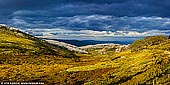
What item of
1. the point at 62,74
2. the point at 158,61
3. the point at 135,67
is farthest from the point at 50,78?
the point at 158,61

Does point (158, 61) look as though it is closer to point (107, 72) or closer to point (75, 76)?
point (107, 72)

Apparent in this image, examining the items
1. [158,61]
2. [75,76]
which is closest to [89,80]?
[75,76]

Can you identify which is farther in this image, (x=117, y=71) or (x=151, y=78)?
(x=117, y=71)

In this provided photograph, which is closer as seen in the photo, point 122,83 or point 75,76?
point 122,83

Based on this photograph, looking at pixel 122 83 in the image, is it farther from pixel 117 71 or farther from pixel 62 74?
pixel 62 74

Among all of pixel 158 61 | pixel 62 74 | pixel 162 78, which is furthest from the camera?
pixel 62 74

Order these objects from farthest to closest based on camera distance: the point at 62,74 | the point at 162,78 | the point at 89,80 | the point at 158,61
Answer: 1. the point at 62,74
2. the point at 158,61
3. the point at 89,80
4. the point at 162,78

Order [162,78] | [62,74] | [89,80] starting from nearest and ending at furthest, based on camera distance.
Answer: [162,78] < [89,80] < [62,74]

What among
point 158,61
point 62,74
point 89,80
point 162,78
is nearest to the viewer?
point 162,78
